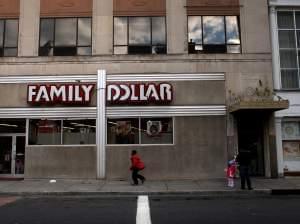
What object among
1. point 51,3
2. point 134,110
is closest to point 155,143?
point 134,110

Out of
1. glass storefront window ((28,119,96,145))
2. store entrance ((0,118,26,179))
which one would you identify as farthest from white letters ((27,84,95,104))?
store entrance ((0,118,26,179))

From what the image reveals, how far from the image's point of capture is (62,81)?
21.7m

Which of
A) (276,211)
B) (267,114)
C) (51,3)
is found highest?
(51,3)

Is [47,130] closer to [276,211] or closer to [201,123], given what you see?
[201,123]

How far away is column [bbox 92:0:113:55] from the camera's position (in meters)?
22.0

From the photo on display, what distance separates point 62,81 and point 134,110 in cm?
399

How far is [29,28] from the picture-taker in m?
22.2

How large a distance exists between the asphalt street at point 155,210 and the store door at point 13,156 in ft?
20.5

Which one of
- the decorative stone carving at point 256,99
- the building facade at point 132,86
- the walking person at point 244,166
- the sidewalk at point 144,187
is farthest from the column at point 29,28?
the walking person at point 244,166

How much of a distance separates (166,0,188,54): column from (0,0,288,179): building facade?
5cm

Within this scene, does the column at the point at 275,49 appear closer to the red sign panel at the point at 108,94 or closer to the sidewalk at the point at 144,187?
the sidewalk at the point at 144,187

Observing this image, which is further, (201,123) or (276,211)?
(201,123)

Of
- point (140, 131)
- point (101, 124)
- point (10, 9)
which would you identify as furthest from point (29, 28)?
point (140, 131)

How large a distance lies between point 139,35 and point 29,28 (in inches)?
227
